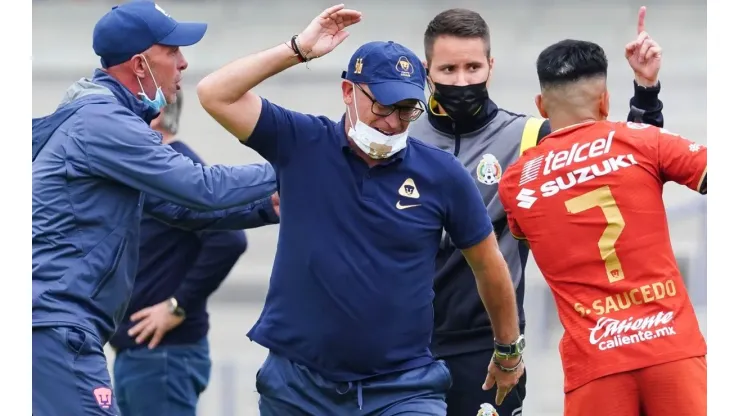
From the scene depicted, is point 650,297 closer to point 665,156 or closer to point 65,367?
point 665,156

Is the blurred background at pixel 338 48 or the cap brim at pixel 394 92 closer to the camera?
the cap brim at pixel 394 92

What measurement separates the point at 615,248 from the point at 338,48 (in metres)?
8.02

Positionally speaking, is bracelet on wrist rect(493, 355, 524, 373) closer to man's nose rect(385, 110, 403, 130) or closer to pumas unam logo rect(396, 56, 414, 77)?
man's nose rect(385, 110, 403, 130)

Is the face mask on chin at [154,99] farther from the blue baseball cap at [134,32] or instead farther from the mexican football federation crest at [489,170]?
the mexican football federation crest at [489,170]

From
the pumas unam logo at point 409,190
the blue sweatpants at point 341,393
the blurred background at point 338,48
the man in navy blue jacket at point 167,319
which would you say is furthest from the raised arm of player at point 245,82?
the blurred background at point 338,48

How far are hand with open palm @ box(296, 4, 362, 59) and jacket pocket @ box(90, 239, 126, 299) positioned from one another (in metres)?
0.98

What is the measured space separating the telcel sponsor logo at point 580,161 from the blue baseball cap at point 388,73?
0.54 meters

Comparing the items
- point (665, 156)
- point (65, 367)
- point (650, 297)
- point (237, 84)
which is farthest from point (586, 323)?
point (65, 367)

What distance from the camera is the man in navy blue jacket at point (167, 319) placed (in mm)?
6312

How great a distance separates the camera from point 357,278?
432cm

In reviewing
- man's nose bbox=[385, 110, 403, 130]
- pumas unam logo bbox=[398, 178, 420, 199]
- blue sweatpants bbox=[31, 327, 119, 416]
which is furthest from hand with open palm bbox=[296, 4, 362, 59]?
blue sweatpants bbox=[31, 327, 119, 416]

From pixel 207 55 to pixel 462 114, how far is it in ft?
25.3

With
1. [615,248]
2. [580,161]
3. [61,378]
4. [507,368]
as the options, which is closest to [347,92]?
[580,161]

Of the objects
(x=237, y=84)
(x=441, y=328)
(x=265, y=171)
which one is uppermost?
(x=237, y=84)
